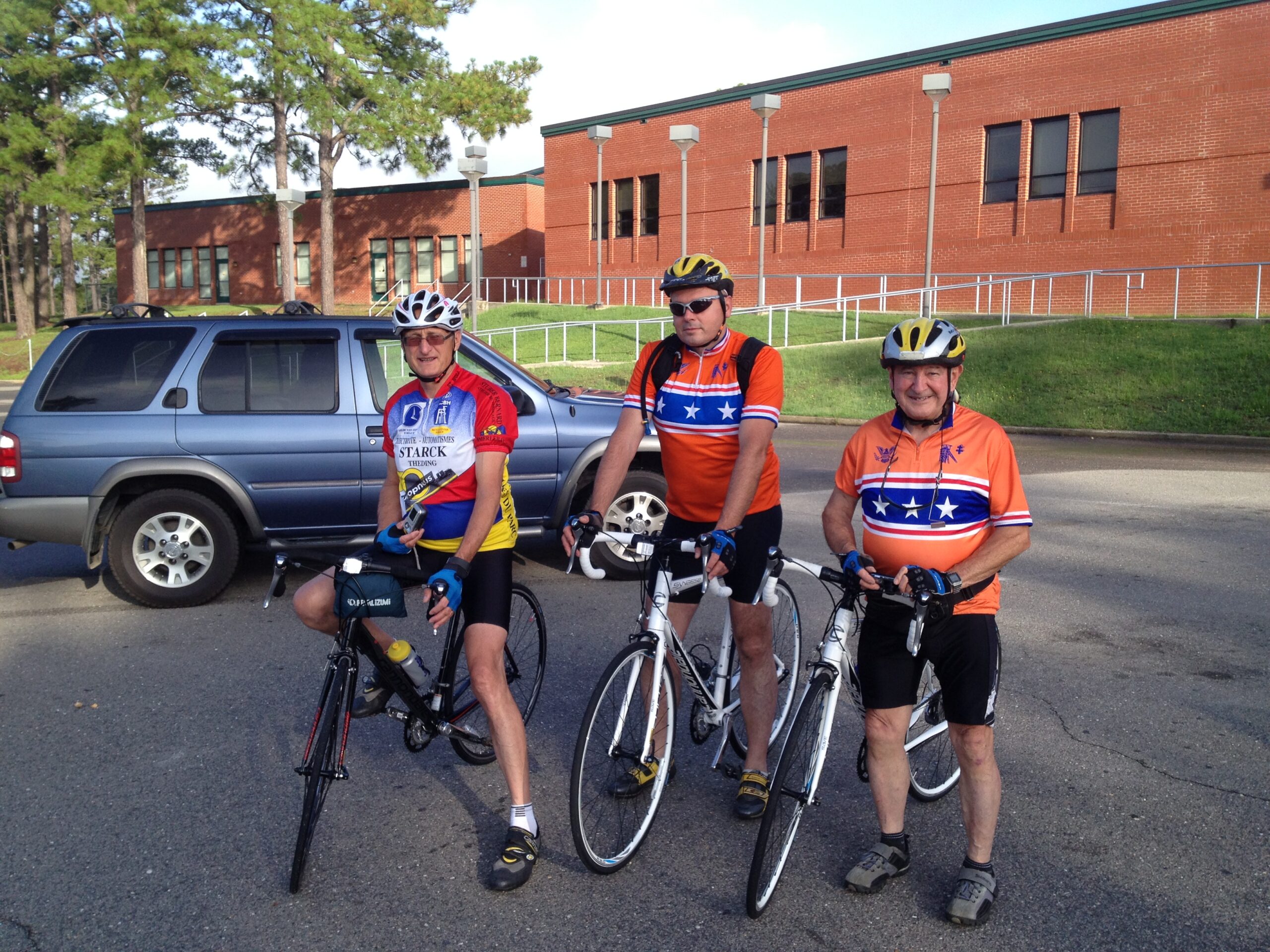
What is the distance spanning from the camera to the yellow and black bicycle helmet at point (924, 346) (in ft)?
11.4

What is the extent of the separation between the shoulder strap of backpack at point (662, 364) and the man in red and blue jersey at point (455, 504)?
1.78 ft

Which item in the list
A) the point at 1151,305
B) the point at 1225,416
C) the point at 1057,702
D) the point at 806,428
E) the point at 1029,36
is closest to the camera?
the point at 1057,702

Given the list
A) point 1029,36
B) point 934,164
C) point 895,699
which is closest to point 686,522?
point 895,699

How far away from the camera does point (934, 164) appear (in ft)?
81.4

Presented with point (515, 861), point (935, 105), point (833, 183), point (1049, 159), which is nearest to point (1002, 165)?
point (1049, 159)

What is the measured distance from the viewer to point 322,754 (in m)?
3.72

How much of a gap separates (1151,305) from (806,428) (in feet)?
48.5

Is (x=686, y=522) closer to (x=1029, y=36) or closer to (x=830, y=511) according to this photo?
(x=830, y=511)

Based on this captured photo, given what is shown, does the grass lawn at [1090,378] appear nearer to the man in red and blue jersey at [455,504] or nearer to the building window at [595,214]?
the man in red and blue jersey at [455,504]

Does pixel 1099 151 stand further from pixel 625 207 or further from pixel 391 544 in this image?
pixel 391 544

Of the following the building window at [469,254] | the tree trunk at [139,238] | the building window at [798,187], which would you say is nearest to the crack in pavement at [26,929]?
the building window at [798,187]

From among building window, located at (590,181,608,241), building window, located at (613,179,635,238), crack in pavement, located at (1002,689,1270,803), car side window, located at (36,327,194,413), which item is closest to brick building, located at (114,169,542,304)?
building window, located at (590,181,608,241)

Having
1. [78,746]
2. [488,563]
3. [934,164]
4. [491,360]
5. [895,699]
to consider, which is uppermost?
[934,164]

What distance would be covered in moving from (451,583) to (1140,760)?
3107mm
